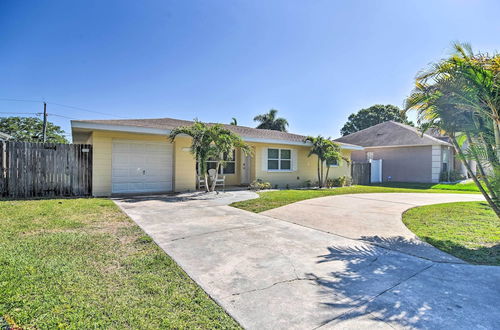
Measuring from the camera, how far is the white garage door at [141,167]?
10.7 meters

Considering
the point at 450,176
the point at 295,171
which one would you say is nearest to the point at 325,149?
the point at 295,171

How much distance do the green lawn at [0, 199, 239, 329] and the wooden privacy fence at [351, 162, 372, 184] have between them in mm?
16960

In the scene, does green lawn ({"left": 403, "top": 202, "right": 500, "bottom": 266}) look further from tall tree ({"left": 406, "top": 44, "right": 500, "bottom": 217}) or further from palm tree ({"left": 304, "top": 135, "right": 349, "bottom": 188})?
palm tree ({"left": 304, "top": 135, "right": 349, "bottom": 188})

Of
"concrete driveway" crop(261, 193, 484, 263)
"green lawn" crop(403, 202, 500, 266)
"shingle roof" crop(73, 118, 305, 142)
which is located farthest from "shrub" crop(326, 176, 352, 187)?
"green lawn" crop(403, 202, 500, 266)

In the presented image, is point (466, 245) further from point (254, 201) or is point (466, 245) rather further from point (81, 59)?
point (81, 59)

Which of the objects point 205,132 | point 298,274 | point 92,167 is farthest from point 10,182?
point 298,274

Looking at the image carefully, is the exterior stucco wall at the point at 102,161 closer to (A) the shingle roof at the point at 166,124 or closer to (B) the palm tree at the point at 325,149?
(A) the shingle roof at the point at 166,124

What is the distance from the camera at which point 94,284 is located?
9.62 feet

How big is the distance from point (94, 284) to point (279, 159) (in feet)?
43.0

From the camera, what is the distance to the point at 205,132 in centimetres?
1059

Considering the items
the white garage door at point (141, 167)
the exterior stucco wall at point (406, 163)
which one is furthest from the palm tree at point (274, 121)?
the white garage door at point (141, 167)

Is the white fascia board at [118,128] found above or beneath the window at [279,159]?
above

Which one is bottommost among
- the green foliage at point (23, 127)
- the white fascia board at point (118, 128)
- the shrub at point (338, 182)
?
the shrub at point (338, 182)

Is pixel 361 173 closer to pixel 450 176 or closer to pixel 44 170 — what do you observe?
pixel 450 176
